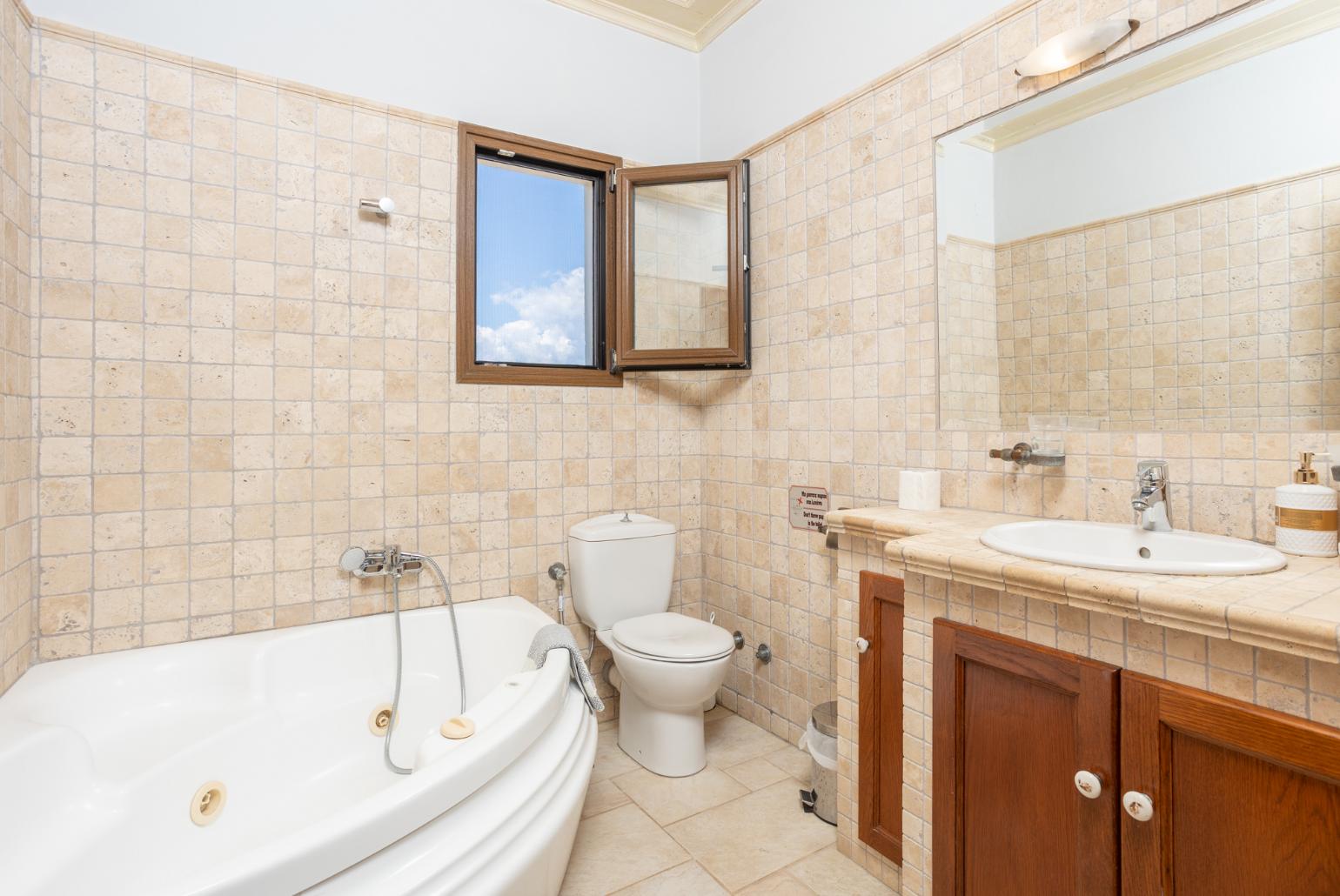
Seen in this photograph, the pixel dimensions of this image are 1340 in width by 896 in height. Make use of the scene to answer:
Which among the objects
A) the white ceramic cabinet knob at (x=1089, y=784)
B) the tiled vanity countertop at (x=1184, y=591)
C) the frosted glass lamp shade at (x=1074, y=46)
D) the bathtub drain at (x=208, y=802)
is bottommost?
the bathtub drain at (x=208, y=802)

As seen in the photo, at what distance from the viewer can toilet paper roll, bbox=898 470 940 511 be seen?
5.87ft

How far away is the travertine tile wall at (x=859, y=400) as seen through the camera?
4.63ft

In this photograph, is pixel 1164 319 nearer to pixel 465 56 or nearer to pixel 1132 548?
pixel 1132 548

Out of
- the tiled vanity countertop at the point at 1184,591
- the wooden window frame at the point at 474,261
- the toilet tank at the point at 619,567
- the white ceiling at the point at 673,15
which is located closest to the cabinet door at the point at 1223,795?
the tiled vanity countertop at the point at 1184,591

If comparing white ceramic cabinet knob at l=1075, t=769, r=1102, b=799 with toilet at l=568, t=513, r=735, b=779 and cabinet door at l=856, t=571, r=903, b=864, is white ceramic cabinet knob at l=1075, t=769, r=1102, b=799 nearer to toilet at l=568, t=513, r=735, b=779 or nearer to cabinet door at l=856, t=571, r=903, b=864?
cabinet door at l=856, t=571, r=903, b=864

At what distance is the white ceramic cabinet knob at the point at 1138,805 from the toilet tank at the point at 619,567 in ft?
5.45

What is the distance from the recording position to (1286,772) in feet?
2.71

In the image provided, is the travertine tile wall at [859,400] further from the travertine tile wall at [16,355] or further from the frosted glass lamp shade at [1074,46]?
the travertine tile wall at [16,355]

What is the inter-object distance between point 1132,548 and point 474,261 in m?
2.15

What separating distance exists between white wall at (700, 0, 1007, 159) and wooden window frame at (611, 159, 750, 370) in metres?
0.26

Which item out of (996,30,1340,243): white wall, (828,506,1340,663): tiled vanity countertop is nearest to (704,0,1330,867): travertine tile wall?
(996,30,1340,243): white wall

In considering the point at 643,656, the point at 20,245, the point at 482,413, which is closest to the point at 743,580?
the point at 643,656

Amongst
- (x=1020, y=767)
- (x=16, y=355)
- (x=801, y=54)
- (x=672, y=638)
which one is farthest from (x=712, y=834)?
(x=801, y=54)

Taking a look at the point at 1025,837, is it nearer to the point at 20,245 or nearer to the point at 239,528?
the point at 239,528
